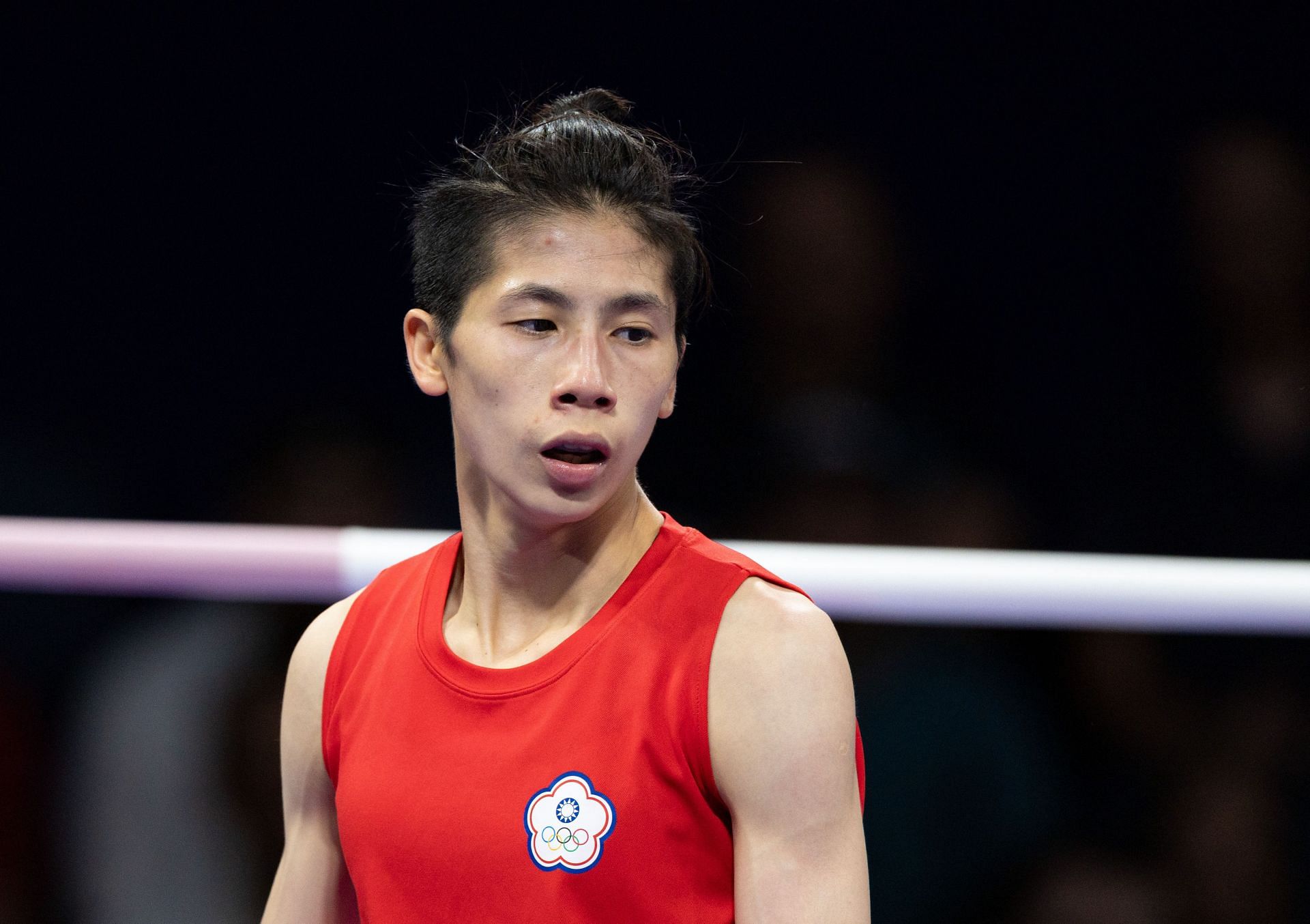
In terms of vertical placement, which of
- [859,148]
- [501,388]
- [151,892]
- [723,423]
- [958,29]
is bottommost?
[151,892]

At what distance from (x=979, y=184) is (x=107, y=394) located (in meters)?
1.59

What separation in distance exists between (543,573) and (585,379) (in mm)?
218

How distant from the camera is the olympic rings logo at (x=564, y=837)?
1.01m

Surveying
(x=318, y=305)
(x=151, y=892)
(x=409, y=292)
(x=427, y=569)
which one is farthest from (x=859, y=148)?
(x=151, y=892)

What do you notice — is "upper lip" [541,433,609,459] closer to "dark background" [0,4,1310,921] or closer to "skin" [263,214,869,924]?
"skin" [263,214,869,924]

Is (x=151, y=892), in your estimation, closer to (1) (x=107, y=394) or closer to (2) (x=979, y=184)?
(1) (x=107, y=394)

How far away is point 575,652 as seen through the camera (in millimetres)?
1084

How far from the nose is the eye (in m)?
0.04

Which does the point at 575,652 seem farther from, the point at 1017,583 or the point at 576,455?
the point at 1017,583

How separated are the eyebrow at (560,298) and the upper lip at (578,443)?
0.11 meters

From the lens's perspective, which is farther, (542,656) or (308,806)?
(308,806)

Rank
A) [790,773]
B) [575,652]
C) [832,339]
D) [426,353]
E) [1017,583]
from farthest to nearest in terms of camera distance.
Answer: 1. [832,339]
2. [1017,583]
3. [426,353]
4. [575,652]
5. [790,773]

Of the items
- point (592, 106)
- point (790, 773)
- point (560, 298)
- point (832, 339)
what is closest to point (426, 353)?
point (560, 298)

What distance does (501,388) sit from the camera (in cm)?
108
